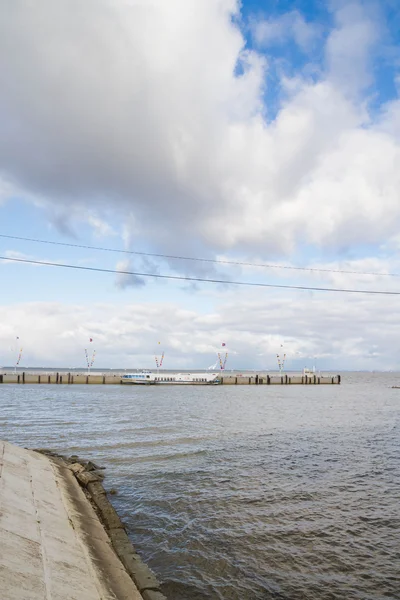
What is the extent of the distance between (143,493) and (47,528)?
25.4 feet

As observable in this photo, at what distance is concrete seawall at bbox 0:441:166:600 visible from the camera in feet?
21.5

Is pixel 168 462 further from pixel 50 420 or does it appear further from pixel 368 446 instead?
pixel 50 420

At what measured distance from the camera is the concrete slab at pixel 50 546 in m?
6.43

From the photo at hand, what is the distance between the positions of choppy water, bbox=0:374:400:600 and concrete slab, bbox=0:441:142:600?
168cm

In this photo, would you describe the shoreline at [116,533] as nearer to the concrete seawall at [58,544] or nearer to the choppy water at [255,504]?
the concrete seawall at [58,544]

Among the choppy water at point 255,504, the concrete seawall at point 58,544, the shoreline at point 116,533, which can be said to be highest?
the concrete seawall at point 58,544

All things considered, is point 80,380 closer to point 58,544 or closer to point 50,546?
point 58,544

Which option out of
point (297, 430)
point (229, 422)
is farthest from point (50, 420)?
point (297, 430)

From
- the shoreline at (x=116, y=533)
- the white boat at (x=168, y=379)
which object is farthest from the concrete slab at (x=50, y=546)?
the white boat at (x=168, y=379)

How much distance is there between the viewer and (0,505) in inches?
355

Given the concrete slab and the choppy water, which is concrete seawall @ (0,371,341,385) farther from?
the concrete slab

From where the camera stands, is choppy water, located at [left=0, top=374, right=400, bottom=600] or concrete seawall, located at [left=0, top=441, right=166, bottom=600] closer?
concrete seawall, located at [left=0, top=441, right=166, bottom=600]

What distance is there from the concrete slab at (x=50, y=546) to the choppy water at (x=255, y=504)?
1.68 metres

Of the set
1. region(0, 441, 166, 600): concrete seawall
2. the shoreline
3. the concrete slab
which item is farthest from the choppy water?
the concrete slab
